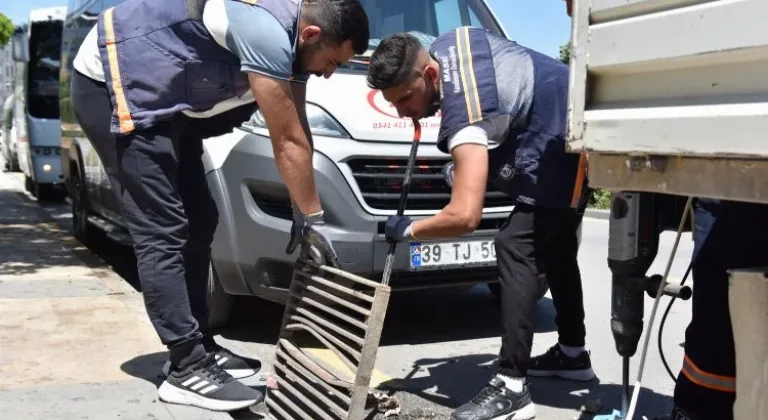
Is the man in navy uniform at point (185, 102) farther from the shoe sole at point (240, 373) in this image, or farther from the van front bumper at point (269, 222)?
the van front bumper at point (269, 222)

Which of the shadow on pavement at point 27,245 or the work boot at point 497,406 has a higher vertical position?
the work boot at point 497,406

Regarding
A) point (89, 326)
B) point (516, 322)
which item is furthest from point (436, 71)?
point (89, 326)

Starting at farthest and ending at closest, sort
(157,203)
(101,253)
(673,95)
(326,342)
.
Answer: (101,253)
(157,203)
(326,342)
(673,95)

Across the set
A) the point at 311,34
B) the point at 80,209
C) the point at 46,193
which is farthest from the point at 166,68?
the point at 46,193

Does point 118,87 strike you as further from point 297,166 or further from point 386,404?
point 386,404

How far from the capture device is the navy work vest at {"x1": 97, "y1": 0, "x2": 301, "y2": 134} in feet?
10.0

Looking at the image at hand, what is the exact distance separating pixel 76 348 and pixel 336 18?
219cm

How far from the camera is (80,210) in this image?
8.21 meters

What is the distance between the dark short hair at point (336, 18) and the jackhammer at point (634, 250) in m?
1.13

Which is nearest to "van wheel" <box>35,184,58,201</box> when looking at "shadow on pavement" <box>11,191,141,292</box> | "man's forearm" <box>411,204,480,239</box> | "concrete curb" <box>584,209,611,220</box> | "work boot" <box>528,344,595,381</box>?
"shadow on pavement" <box>11,191,141,292</box>

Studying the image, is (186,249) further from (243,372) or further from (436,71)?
(436,71)

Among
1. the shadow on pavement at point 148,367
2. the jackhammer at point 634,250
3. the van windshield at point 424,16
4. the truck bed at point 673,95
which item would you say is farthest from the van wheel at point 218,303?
the truck bed at point 673,95

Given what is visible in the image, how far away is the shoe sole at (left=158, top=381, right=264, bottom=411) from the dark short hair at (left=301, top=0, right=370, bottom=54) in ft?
4.72

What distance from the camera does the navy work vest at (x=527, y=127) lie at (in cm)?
295
